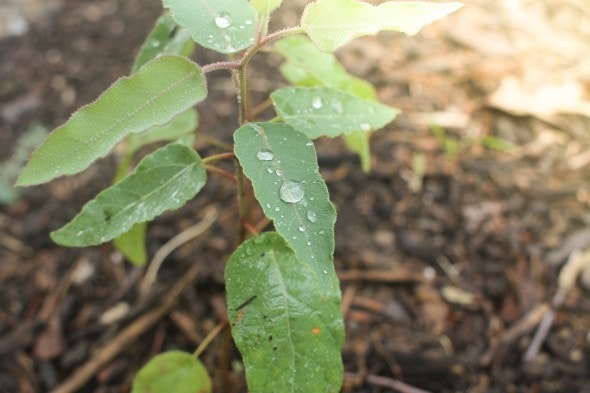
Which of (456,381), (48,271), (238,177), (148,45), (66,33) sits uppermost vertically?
(148,45)

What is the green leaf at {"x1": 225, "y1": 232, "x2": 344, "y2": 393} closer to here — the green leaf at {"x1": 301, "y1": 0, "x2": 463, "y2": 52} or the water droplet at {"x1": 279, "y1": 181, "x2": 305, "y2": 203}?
the water droplet at {"x1": 279, "y1": 181, "x2": 305, "y2": 203}

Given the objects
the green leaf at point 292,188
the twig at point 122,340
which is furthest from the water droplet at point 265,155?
the twig at point 122,340

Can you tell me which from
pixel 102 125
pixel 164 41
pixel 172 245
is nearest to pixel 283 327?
pixel 102 125

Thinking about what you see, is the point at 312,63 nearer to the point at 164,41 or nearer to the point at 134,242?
the point at 164,41

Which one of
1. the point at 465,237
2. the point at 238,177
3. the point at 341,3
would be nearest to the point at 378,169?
the point at 465,237

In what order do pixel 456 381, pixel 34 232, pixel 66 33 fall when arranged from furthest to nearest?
pixel 66 33 < pixel 34 232 < pixel 456 381

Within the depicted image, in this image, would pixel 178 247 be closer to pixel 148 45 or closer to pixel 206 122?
pixel 206 122

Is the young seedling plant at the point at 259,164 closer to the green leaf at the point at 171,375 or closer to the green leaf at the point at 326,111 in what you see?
the green leaf at the point at 326,111
